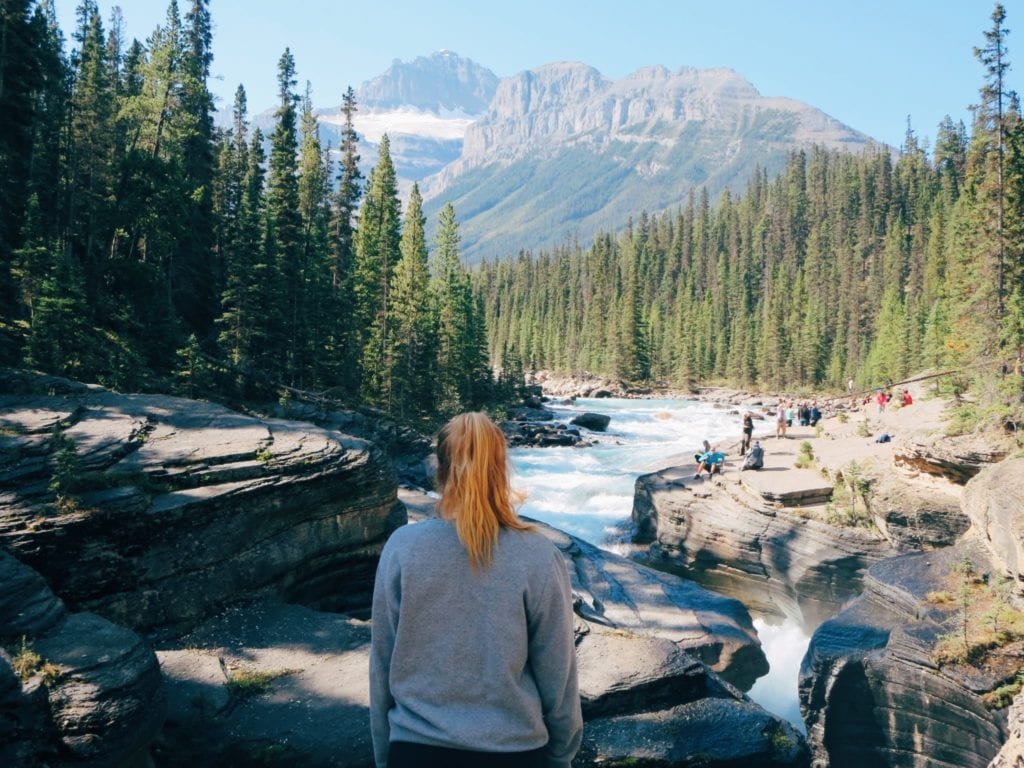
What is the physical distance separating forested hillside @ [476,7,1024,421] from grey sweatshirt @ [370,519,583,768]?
39789mm

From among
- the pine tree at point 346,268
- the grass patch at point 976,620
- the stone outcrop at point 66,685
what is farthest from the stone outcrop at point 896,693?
the pine tree at point 346,268

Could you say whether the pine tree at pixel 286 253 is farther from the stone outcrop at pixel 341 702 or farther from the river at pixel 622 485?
the stone outcrop at pixel 341 702

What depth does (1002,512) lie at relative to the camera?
13.3m

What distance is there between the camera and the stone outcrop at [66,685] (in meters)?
5.57

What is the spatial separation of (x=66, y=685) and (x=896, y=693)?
13264mm

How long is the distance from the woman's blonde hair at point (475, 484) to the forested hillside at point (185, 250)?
19.1 metres

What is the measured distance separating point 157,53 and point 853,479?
36276 millimetres

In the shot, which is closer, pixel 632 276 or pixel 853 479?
pixel 853 479

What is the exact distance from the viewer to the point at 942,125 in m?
132

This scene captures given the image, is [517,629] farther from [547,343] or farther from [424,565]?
[547,343]

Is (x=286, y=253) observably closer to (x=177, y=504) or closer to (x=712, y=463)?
(x=712, y=463)

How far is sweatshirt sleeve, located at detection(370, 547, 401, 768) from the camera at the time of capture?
9.45ft

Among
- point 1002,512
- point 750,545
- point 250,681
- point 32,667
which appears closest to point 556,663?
point 32,667

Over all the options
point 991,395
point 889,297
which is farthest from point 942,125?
point 991,395
